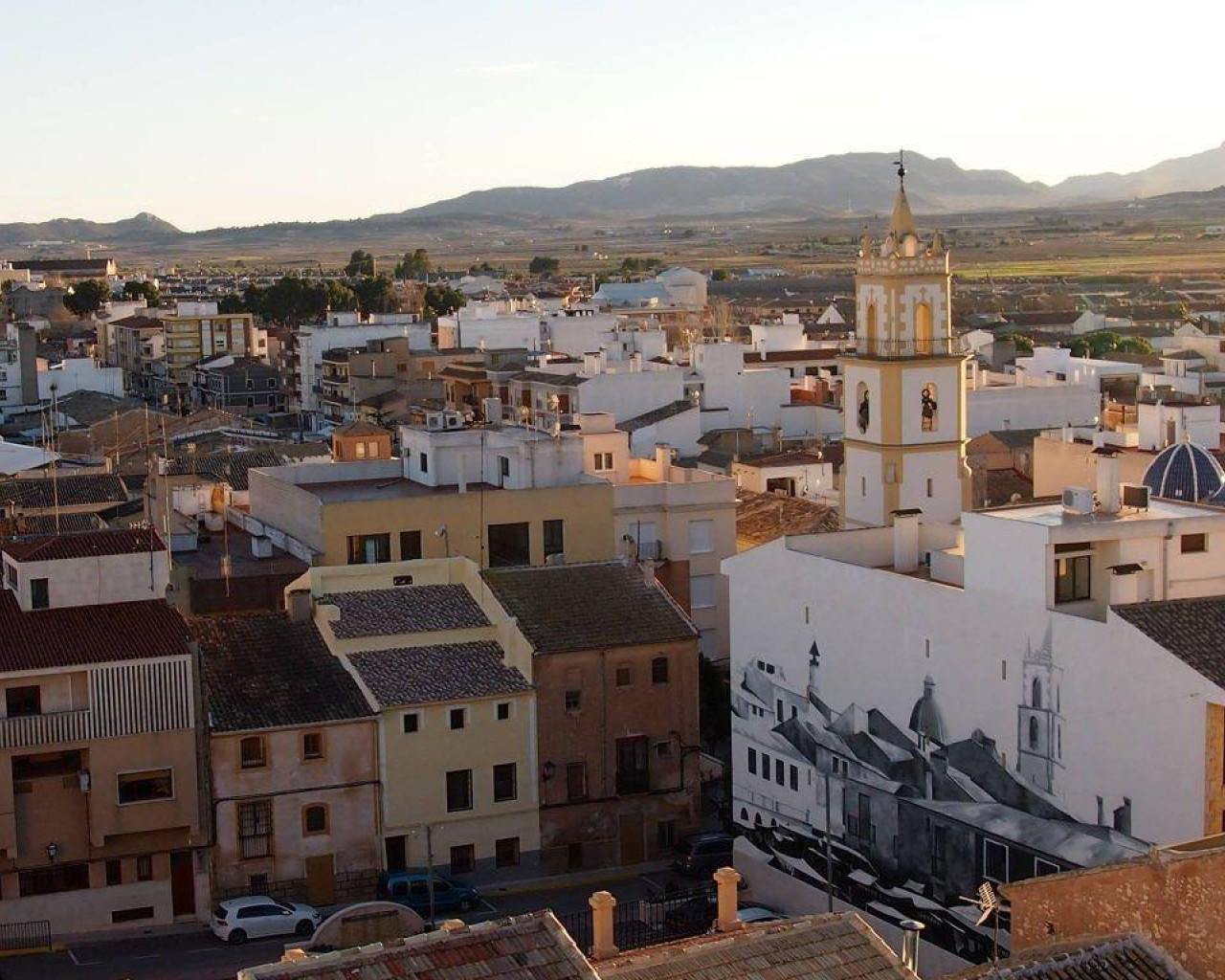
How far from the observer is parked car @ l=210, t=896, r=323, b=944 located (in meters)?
29.3

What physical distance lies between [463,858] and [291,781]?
3043mm

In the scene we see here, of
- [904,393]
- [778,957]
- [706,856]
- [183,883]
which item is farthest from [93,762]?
[904,393]

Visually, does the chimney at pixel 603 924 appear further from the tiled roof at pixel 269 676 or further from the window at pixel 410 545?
the window at pixel 410 545

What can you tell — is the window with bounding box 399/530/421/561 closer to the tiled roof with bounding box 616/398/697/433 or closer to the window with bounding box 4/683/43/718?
the window with bounding box 4/683/43/718

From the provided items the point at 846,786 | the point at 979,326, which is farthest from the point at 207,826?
the point at 979,326

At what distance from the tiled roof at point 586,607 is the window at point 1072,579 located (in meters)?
8.58

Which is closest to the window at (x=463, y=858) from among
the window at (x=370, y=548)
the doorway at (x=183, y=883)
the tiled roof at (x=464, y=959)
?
the doorway at (x=183, y=883)

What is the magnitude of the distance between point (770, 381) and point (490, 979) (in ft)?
168

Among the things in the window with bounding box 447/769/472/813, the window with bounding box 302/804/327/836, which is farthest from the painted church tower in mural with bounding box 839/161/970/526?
the window with bounding box 302/804/327/836

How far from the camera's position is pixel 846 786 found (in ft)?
95.9

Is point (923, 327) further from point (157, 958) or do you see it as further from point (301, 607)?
point (157, 958)

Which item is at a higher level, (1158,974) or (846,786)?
(1158,974)

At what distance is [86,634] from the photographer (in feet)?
97.9

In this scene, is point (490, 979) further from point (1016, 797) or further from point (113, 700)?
point (113, 700)
